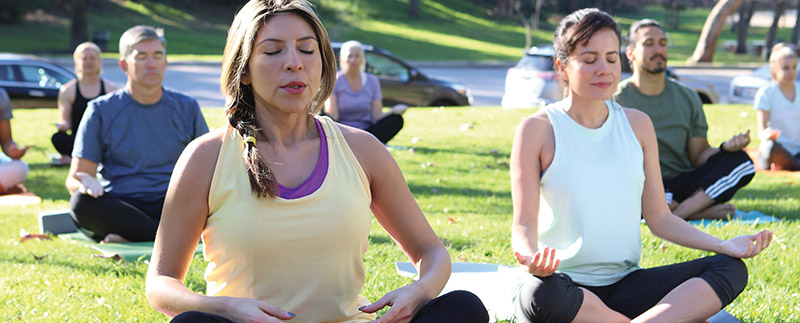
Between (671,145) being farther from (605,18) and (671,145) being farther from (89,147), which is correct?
(89,147)

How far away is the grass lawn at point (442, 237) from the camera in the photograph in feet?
15.1

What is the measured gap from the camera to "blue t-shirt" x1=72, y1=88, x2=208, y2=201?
234 inches

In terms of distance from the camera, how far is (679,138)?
6598mm

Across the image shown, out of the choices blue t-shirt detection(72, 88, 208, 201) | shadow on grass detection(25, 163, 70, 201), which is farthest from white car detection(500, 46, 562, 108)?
blue t-shirt detection(72, 88, 208, 201)

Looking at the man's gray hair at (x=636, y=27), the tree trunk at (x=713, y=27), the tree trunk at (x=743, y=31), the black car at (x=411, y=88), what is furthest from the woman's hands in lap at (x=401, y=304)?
the tree trunk at (x=743, y=31)

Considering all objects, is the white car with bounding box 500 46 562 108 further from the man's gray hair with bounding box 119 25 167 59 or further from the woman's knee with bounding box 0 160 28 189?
the man's gray hair with bounding box 119 25 167 59

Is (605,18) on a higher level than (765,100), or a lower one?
higher

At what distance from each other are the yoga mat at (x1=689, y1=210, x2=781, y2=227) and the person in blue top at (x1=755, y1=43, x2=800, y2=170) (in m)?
2.24

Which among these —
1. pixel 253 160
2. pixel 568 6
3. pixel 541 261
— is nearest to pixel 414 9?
pixel 568 6

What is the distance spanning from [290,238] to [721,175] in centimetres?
447

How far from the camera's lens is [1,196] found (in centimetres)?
872

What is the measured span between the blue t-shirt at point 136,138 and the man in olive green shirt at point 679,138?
10.1ft

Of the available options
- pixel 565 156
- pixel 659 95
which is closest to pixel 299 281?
pixel 565 156

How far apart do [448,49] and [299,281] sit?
33947 mm
